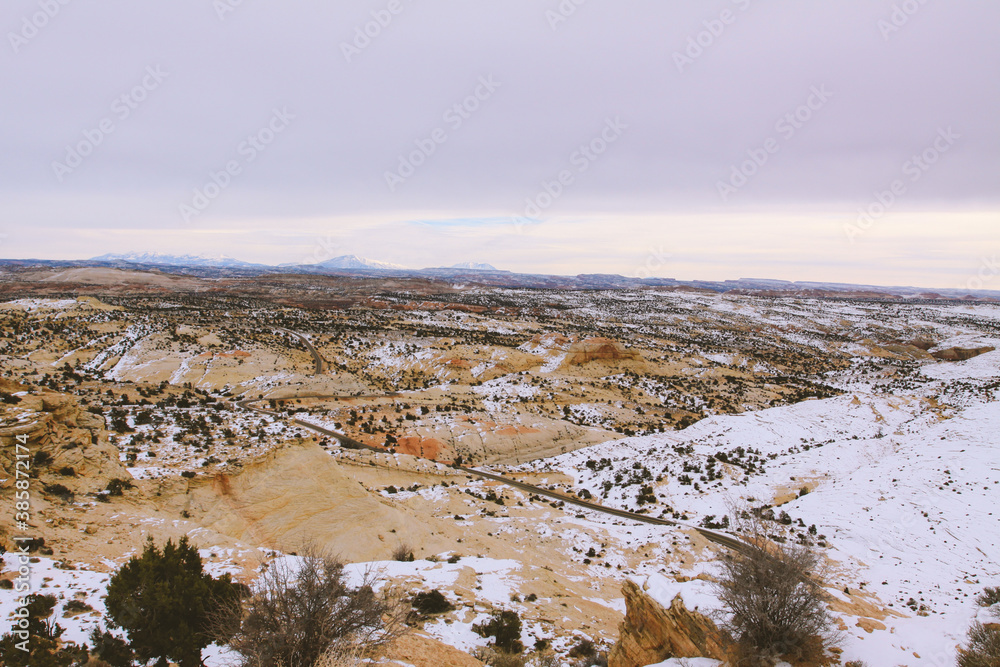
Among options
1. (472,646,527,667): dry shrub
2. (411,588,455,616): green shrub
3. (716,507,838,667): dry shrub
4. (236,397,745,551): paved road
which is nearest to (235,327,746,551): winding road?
(236,397,745,551): paved road

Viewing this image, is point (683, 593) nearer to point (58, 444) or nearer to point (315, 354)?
point (58, 444)

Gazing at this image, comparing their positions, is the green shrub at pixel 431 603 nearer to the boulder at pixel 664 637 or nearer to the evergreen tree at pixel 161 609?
the boulder at pixel 664 637

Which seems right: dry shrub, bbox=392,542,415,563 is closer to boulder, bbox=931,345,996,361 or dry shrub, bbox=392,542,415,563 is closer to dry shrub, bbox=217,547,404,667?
dry shrub, bbox=217,547,404,667

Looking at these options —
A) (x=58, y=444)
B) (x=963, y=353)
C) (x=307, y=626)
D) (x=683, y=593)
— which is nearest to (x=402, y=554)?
(x=307, y=626)

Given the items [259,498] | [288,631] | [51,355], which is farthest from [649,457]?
[51,355]

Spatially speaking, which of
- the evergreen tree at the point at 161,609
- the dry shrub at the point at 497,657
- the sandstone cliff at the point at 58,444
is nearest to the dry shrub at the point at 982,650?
the dry shrub at the point at 497,657

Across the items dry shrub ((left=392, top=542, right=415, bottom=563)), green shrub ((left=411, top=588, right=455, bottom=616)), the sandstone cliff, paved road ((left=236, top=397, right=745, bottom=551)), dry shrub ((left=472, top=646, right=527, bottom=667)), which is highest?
the sandstone cliff

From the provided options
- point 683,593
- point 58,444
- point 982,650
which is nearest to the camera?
point 982,650

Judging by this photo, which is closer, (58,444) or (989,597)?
(989,597)

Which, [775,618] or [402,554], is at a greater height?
[775,618]
